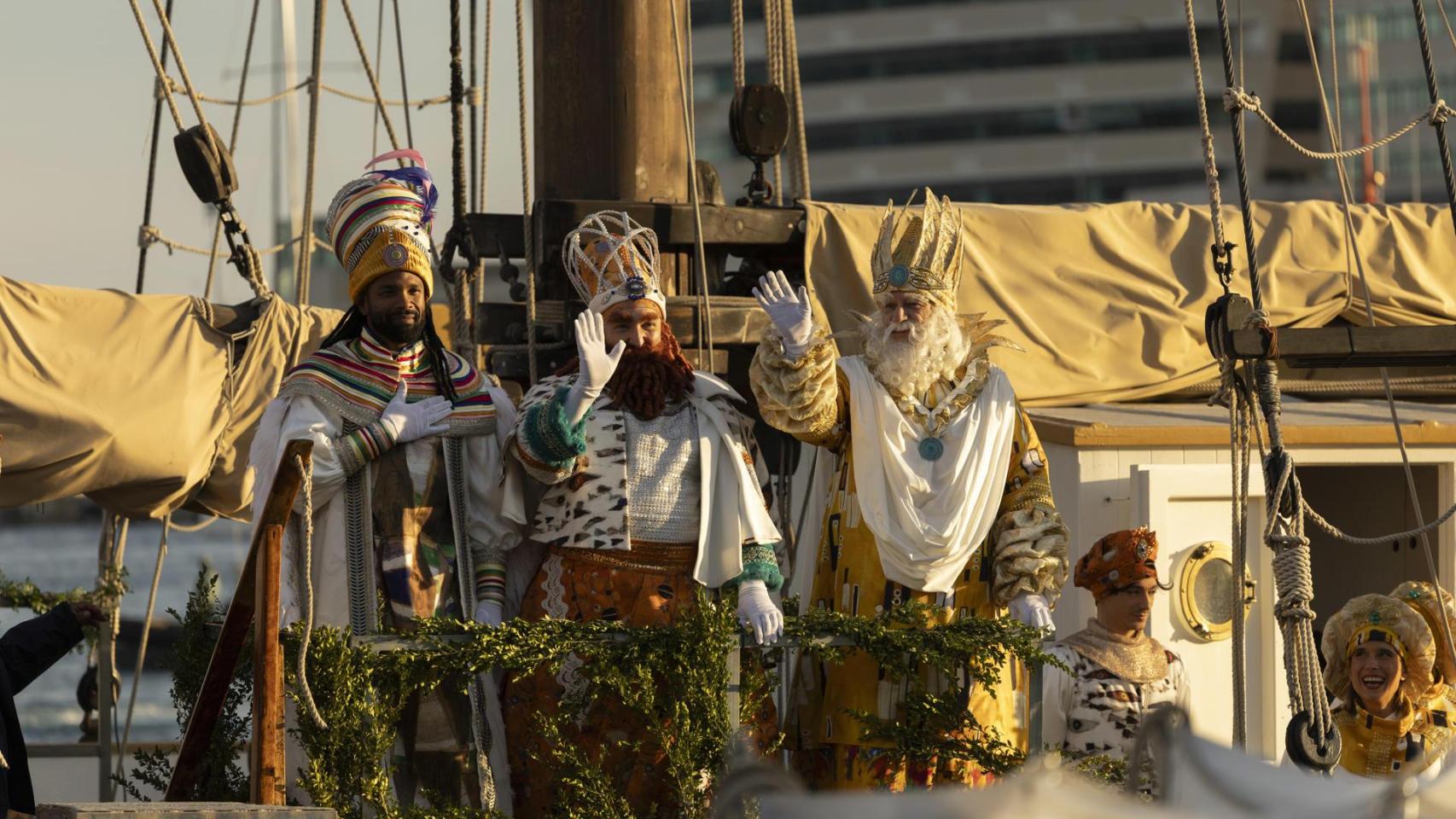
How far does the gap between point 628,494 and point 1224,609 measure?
2.53 m

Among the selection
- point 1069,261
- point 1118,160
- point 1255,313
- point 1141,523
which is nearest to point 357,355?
point 1255,313

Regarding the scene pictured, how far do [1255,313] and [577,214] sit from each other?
2190mm

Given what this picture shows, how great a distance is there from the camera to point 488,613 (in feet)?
16.4

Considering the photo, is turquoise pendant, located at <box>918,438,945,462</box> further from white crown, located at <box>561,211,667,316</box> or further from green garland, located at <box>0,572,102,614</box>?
green garland, located at <box>0,572,102,614</box>

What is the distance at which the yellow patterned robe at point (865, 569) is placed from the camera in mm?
5062

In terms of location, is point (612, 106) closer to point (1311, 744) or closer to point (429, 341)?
point (429, 341)

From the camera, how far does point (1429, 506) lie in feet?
24.6

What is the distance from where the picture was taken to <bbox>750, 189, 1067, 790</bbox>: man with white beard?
514 cm

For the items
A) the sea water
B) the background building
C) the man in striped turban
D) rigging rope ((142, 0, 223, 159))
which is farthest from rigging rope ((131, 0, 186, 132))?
the background building

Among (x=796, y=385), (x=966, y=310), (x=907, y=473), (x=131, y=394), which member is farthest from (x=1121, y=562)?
(x=131, y=394)

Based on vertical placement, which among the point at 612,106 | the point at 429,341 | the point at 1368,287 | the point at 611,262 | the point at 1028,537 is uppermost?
the point at 612,106

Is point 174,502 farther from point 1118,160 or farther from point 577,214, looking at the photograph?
point 1118,160

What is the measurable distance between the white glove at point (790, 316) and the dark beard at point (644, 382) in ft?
0.92

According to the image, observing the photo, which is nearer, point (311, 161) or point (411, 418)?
point (411, 418)
